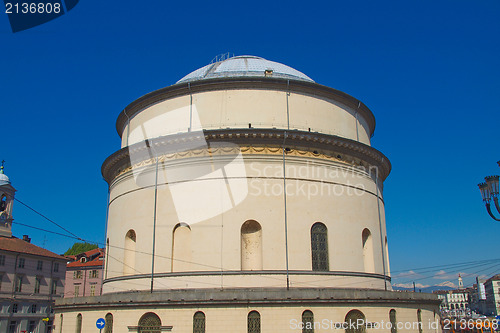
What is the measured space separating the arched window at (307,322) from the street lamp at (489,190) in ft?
26.0

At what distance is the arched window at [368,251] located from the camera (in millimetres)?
22359

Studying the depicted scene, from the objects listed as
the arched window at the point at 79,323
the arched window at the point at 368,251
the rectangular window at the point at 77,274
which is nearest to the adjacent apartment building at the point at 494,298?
the rectangular window at the point at 77,274

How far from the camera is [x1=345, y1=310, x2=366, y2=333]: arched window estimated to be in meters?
18.3

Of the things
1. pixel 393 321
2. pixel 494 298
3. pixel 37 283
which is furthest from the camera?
pixel 494 298

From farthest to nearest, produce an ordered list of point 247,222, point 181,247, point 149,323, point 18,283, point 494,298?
point 494,298, point 18,283, point 181,247, point 247,222, point 149,323

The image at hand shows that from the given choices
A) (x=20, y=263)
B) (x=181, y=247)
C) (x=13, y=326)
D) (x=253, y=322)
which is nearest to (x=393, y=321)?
(x=253, y=322)

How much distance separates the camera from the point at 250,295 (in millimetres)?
17484

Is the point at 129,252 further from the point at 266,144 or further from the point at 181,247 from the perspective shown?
the point at 266,144

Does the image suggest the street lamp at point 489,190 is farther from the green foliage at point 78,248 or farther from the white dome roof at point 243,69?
the green foliage at point 78,248

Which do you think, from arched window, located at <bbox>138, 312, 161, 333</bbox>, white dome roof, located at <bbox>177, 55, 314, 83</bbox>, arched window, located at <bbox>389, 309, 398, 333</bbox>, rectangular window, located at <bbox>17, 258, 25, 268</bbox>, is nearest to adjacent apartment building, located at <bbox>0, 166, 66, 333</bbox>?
rectangular window, located at <bbox>17, 258, 25, 268</bbox>

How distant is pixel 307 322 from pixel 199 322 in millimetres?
4059

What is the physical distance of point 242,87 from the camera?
2239 centimetres

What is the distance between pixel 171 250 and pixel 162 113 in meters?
6.91

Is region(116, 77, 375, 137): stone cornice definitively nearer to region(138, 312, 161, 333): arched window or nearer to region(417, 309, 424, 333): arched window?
region(138, 312, 161, 333): arched window
